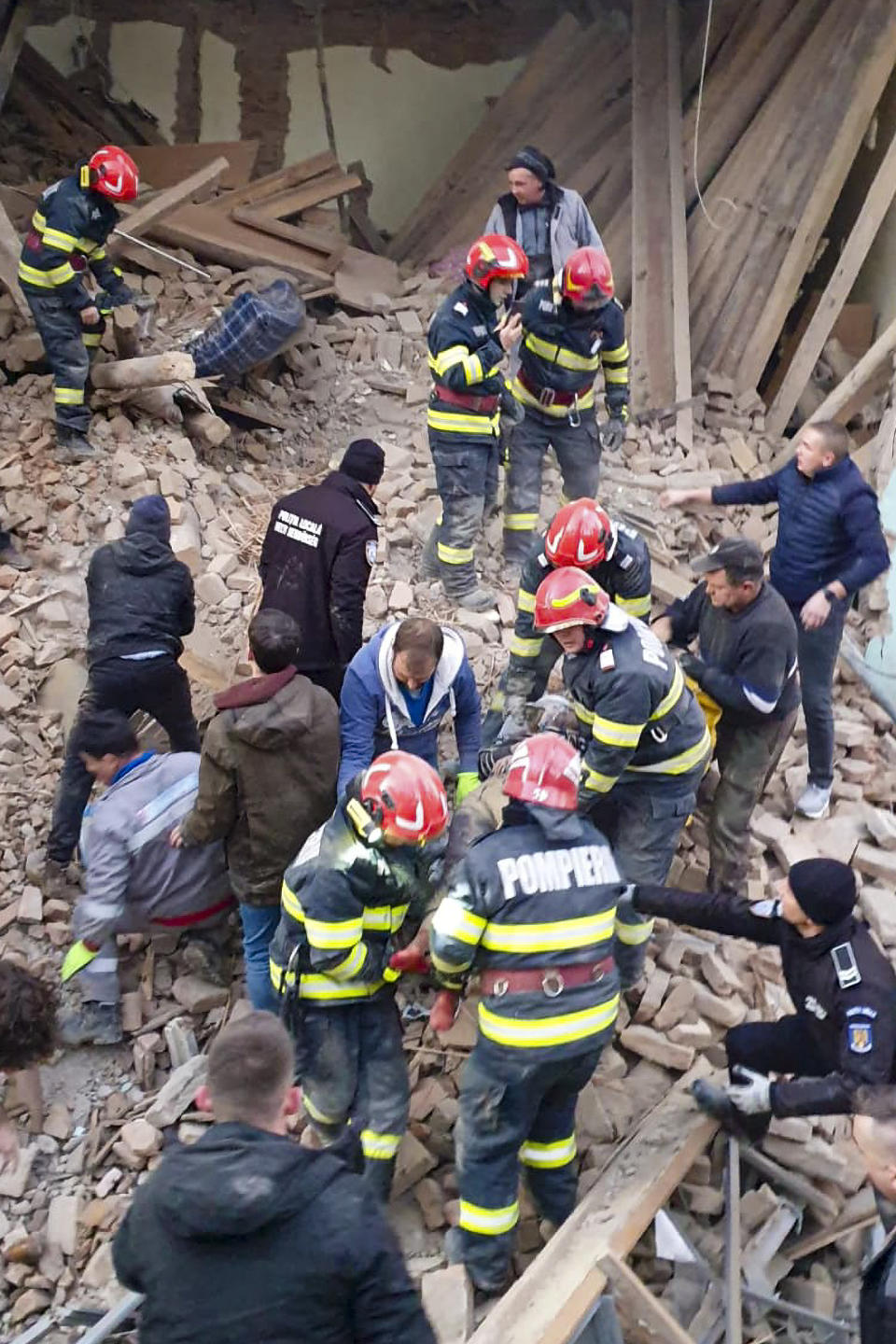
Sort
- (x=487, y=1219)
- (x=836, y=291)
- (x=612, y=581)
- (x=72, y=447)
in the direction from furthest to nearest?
(x=836, y=291), (x=72, y=447), (x=612, y=581), (x=487, y=1219)

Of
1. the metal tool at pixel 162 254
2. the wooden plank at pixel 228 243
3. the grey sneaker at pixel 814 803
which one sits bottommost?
the grey sneaker at pixel 814 803

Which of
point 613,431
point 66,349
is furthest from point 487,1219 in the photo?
point 66,349

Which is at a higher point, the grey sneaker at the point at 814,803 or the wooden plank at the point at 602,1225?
the grey sneaker at the point at 814,803

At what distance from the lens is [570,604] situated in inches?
181

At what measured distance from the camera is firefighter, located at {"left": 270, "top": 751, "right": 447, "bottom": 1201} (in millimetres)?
3926

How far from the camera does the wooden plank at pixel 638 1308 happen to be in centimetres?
380

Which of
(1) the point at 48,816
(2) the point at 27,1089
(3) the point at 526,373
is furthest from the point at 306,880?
(3) the point at 526,373

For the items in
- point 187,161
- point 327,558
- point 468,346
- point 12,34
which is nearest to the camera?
point 327,558

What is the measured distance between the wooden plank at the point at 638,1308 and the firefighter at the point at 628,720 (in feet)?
5.29

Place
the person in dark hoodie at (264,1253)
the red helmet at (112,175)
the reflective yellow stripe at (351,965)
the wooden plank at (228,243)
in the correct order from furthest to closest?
the wooden plank at (228,243), the red helmet at (112,175), the reflective yellow stripe at (351,965), the person in dark hoodie at (264,1253)

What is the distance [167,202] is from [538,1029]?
7736 millimetres

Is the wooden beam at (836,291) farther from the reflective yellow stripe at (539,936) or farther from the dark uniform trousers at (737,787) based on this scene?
the reflective yellow stripe at (539,936)

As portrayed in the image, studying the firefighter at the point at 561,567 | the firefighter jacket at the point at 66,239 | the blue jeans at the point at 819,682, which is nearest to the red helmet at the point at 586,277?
the firefighter at the point at 561,567

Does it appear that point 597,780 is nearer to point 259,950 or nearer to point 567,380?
point 259,950
